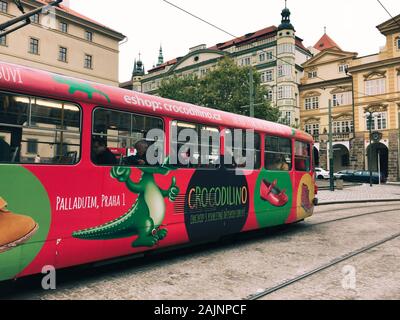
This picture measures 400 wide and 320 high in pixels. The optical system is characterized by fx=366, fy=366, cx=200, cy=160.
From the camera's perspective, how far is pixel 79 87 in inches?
195

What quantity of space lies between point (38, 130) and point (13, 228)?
1187 millimetres

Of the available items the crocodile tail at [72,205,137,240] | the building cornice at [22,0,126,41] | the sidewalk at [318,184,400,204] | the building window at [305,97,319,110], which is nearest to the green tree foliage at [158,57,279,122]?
the building cornice at [22,0,126,41]

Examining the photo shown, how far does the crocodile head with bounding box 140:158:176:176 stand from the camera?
5734 mm

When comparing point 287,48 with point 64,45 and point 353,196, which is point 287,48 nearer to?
point 64,45

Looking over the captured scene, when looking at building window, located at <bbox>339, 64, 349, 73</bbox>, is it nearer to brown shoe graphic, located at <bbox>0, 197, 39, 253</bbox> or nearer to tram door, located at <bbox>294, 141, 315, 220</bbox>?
tram door, located at <bbox>294, 141, 315, 220</bbox>

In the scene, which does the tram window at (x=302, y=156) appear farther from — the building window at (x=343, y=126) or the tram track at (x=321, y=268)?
the building window at (x=343, y=126)

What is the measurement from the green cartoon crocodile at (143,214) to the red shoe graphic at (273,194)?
2.80 meters

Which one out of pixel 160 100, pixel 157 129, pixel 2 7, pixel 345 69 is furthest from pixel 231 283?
pixel 345 69

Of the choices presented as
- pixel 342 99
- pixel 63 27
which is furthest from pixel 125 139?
pixel 342 99

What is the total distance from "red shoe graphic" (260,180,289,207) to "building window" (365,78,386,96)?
38.5m

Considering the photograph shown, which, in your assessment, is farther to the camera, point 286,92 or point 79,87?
point 286,92

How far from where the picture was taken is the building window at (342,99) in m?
45.3

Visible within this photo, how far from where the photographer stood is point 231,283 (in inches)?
199

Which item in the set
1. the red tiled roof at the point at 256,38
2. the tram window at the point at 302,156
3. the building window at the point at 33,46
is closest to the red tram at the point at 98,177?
the tram window at the point at 302,156
